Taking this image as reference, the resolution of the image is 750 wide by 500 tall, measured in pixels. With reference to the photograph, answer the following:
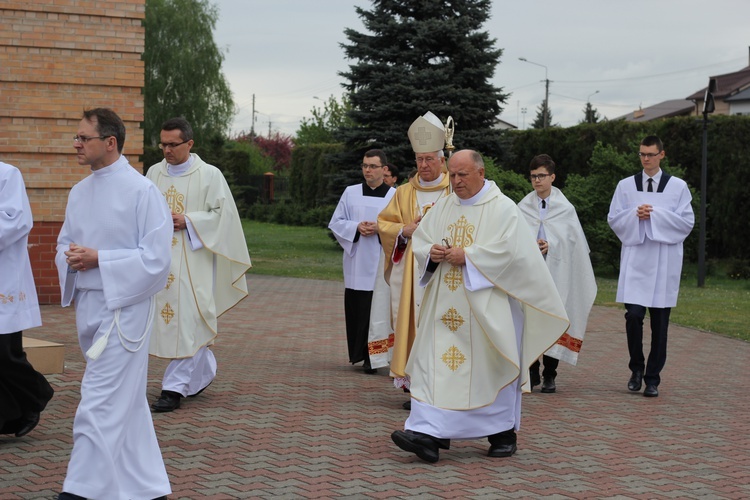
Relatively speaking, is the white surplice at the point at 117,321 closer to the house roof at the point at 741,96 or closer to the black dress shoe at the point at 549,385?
the black dress shoe at the point at 549,385

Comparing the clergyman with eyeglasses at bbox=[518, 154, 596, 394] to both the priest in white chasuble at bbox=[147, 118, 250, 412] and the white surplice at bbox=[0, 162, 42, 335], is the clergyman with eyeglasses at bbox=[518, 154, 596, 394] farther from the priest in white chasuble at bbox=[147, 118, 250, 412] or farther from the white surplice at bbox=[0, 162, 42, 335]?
the white surplice at bbox=[0, 162, 42, 335]

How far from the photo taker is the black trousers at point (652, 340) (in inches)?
Result: 382

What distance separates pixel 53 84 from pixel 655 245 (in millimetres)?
8919

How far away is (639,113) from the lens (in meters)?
92.8

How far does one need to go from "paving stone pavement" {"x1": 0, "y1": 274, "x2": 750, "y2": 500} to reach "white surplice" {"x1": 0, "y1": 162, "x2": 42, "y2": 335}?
0.83 meters

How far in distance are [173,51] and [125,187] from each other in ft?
153

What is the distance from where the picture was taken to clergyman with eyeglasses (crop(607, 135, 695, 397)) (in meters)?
9.77

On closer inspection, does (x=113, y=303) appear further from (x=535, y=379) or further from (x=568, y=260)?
(x=568, y=260)

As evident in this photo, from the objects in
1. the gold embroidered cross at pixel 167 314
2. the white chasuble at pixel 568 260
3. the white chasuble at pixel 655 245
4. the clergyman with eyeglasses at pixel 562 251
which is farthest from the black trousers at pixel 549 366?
the gold embroidered cross at pixel 167 314

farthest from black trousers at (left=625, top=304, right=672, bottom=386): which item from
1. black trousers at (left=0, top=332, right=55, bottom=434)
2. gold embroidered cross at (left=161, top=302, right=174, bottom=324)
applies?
black trousers at (left=0, top=332, right=55, bottom=434)

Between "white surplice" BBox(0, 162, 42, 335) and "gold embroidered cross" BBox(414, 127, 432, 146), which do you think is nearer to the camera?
"white surplice" BBox(0, 162, 42, 335)

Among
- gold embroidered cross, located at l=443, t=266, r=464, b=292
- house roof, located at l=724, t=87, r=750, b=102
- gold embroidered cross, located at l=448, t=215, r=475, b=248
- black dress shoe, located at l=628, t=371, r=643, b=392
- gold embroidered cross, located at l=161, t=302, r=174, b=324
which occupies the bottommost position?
black dress shoe, located at l=628, t=371, r=643, b=392

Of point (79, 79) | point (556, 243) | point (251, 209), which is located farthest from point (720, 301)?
point (251, 209)

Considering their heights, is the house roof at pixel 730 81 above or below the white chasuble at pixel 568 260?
above
